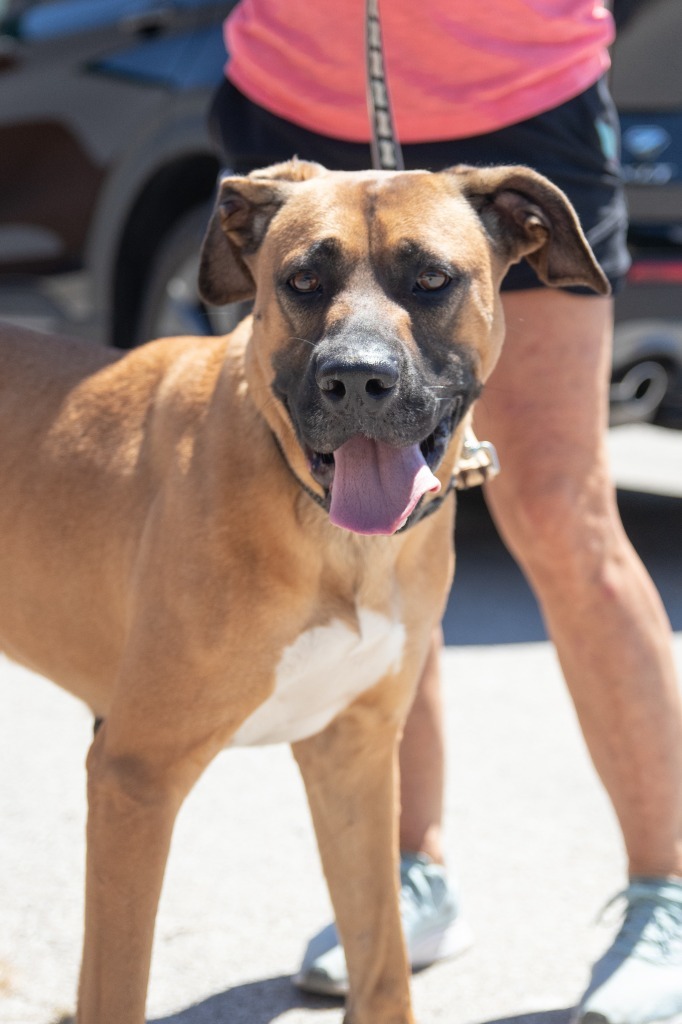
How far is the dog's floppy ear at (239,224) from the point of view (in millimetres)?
2768

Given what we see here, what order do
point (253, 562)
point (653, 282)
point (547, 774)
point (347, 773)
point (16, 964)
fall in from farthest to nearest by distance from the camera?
point (653, 282)
point (547, 774)
point (16, 964)
point (347, 773)
point (253, 562)

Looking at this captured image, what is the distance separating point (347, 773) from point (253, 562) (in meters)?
0.51

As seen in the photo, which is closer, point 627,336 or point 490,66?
point 490,66

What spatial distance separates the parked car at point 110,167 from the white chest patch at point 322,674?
3042mm

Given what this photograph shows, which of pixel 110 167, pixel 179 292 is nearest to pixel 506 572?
pixel 179 292

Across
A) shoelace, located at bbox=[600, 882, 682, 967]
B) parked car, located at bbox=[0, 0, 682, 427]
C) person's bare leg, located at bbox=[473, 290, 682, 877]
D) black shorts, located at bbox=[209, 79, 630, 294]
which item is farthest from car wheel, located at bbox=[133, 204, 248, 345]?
shoelace, located at bbox=[600, 882, 682, 967]

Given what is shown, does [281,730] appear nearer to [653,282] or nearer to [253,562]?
[253,562]

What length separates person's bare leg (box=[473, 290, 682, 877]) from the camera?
3074 mm

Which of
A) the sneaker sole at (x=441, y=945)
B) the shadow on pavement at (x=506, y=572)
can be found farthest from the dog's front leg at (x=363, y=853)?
the shadow on pavement at (x=506, y=572)

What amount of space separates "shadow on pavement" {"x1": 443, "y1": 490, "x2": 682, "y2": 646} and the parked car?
67 cm

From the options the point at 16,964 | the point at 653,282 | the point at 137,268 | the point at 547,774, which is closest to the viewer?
the point at 16,964

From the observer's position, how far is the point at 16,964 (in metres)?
3.07

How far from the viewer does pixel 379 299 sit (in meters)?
2.49

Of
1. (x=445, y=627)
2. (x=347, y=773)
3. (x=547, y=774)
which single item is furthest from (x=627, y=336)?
(x=347, y=773)
